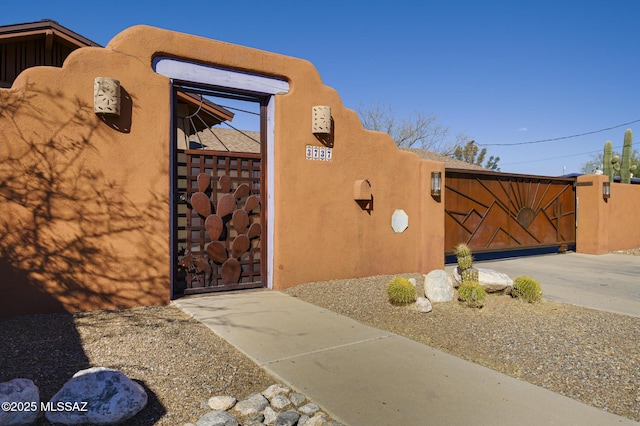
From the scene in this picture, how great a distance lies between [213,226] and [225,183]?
0.75 metres

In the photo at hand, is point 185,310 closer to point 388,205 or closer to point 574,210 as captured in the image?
point 388,205

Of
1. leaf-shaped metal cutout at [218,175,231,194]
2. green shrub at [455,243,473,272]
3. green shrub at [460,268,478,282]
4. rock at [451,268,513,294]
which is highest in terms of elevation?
leaf-shaped metal cutout at [218,175,231,194]

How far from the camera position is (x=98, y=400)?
10.2ft

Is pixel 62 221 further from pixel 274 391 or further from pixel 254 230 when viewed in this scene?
pixel 274 391

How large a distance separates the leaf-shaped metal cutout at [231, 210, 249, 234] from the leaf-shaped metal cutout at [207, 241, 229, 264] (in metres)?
0.41

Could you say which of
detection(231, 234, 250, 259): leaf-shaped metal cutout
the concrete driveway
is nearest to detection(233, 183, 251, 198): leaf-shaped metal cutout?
detection(231, 234, 250, 259): leaf-shaped metal cutout

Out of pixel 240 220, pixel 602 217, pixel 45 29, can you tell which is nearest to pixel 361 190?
pixel 240 220

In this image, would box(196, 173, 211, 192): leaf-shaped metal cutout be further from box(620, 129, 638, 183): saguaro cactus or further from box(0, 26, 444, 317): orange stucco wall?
box(620, 129, 638, 183): saguaro cactus

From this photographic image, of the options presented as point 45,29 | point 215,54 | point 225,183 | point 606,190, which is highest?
point 45,29

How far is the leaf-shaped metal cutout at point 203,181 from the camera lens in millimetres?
7184

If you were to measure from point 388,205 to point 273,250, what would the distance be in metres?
2.92

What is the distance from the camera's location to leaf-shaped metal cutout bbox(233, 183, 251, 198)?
7.57m

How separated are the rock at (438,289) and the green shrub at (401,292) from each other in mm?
417

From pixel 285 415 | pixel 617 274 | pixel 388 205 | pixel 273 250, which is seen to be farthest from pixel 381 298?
pixel 617 274
